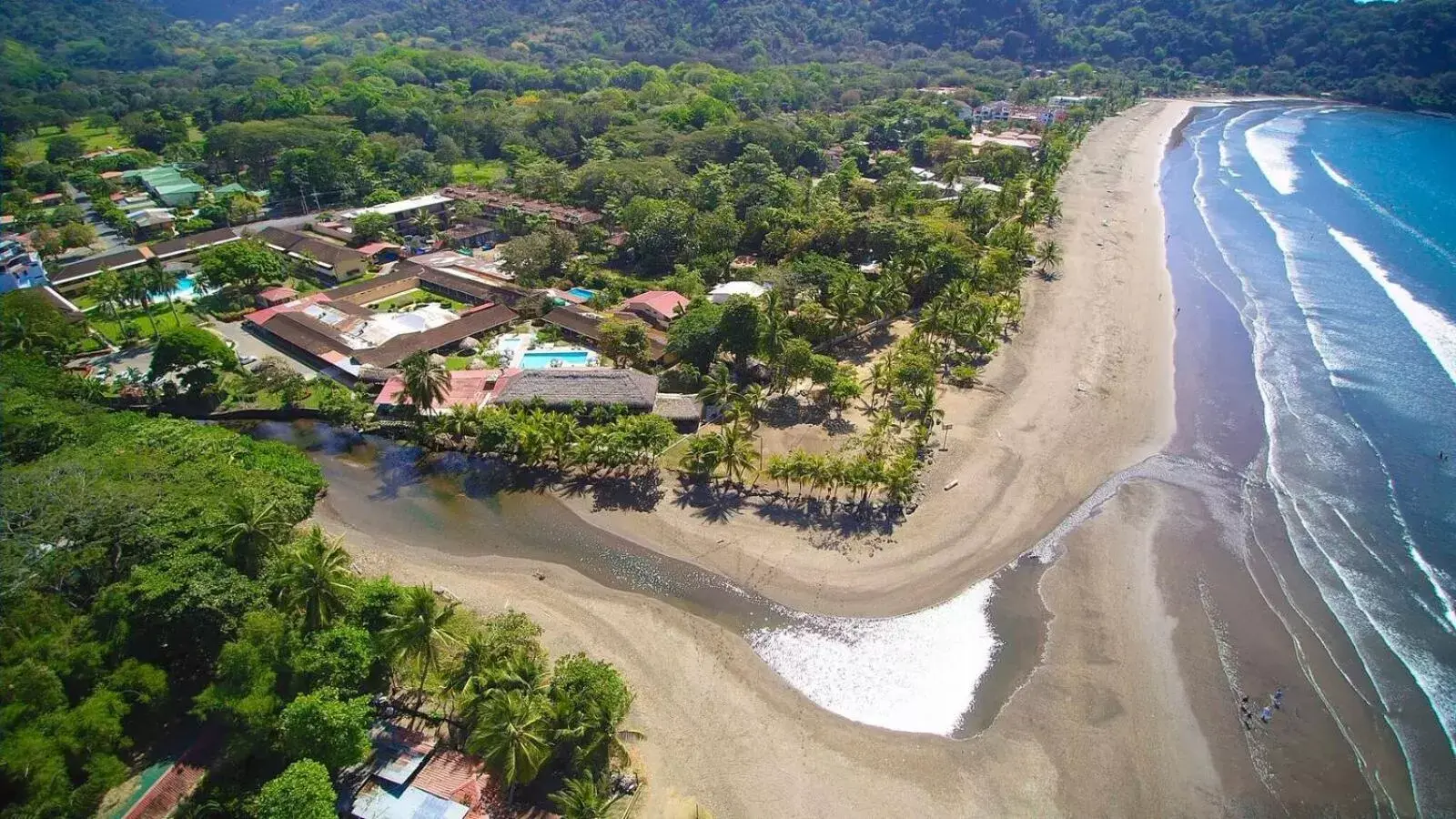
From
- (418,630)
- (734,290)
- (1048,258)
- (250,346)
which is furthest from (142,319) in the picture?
(1048,258)

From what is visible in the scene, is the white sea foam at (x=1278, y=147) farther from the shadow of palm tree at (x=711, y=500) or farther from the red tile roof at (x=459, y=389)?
the red tile roof at (x=459, y=389)

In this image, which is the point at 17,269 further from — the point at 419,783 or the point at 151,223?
the point at 419,783

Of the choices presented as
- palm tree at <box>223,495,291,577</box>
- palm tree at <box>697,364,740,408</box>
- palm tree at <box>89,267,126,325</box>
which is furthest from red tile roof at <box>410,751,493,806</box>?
palm tree at <box>89,267,126,325</box>

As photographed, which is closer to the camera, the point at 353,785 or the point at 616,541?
the point at 353,785

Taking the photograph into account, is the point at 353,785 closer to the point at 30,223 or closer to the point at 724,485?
the point at 724,485

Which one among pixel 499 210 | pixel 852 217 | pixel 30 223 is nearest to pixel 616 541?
pixel 852 217

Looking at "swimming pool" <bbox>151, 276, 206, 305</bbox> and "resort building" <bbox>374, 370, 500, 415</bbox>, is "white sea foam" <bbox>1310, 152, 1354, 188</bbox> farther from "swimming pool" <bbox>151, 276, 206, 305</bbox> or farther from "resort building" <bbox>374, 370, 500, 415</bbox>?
"swimming pool" <bbox>151, 276, 206, 305</bbox>
